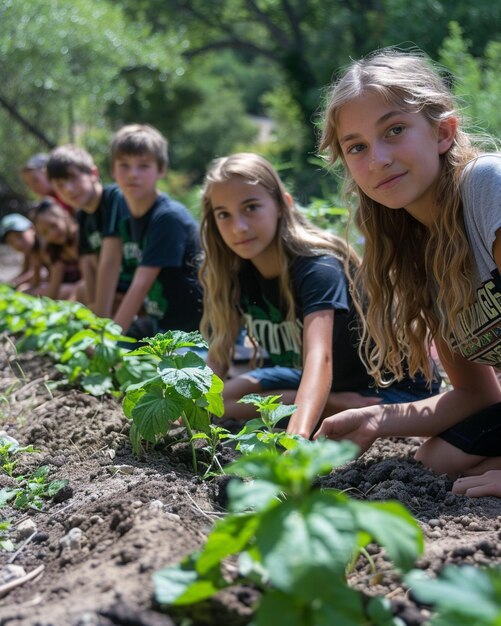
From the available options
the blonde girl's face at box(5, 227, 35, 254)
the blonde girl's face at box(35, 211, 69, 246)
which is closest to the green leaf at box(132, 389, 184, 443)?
the blonde girl's face at box(35, 211, 69, 246)

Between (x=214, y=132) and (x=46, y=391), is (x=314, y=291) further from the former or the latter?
(x=214, y=132)

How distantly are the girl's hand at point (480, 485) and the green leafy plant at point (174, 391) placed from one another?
0.76 m

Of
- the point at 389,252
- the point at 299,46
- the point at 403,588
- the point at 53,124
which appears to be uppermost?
the point at 299,46

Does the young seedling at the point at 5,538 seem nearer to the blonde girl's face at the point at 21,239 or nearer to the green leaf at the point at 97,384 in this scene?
the green leaf at the point at 97,384

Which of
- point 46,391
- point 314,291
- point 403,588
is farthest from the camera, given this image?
point 46,391

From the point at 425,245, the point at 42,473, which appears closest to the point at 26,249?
the point at 42,473

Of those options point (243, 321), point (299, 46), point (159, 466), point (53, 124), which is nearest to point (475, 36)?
point (53, 124)

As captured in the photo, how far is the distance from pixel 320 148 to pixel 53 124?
1142 cm

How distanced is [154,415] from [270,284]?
1.13m

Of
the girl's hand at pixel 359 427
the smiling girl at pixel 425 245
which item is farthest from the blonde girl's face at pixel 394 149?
the girl's hand at pixel 359 427

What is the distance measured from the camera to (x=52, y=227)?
6152 mm

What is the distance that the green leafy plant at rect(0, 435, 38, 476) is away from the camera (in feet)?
8.99

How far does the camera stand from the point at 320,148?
274 centimetres

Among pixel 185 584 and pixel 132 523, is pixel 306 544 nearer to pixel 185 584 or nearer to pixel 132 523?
pixel 185 584
